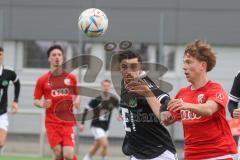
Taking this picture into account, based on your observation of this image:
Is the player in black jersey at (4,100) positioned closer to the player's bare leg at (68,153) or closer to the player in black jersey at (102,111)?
the player's bare leg at (68,153)

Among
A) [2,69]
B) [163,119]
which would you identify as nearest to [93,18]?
[2,69]

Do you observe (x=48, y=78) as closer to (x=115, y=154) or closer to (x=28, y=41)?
(x=115, y=154)

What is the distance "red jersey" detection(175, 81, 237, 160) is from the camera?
4949 millimetres

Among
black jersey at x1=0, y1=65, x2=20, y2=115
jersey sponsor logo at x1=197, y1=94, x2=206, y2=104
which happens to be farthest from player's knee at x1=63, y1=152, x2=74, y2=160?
Answer: jersey sponsor logo at x1=197, y1=94, x2=206, y2=104

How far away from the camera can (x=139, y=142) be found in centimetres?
581

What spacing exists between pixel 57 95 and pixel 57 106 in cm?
17

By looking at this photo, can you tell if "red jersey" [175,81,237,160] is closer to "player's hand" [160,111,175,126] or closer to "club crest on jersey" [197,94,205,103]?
"club crest on jersey" [197,94,205,103]

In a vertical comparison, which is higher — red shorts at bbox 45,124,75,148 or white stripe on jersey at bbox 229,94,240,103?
white stripe on jersey at bbox 229,94,240,103

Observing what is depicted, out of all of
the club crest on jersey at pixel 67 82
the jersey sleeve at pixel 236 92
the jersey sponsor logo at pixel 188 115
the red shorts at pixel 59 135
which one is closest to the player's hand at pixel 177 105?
the jersey sponsor logo at pixel 188 115

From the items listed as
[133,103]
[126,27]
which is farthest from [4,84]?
[126,27]

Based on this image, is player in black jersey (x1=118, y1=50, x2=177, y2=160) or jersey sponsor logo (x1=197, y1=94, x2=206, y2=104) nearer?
jersey sponsor logo (x1=197, y1=94, x2=206, y2=104)

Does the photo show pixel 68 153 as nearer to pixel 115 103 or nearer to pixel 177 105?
pixel 115 103

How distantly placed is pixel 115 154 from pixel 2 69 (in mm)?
4484

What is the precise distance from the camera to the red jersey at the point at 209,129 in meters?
4.95
